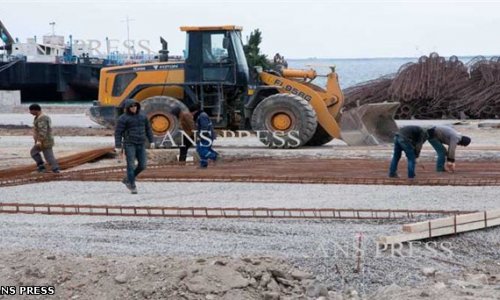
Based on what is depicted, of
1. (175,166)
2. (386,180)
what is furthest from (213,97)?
(386,180)

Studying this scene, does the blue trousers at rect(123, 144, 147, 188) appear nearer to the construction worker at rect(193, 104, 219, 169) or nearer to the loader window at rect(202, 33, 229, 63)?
the construction worker at rect(193, 104, 219, 169)

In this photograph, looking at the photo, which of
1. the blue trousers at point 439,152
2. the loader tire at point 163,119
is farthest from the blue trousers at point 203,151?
the blue trousers at point 439,152

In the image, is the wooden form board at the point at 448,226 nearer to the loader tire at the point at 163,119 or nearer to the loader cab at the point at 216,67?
the loader cab at the point at 216,67

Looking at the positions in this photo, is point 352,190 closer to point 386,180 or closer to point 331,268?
point 386,180

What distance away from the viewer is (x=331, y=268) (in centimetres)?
911

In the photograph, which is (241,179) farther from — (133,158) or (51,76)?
(51,76)

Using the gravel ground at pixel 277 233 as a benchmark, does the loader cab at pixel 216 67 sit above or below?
above

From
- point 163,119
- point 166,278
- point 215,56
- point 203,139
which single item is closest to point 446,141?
point 203,139

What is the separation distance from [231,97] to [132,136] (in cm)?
780

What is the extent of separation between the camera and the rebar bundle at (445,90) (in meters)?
32.6

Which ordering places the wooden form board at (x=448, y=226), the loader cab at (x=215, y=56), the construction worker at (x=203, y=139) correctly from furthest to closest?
1. the loader cab at (x=215, y=56)
2. the construction worker at (x=203, y=139)
3. the wooden form board at (x=448, y=226)

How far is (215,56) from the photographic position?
20.9 meters

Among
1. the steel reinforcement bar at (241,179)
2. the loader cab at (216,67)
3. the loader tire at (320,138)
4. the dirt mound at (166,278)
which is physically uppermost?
the loader cab at (216,67)

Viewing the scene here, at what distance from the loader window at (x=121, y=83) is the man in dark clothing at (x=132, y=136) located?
7953 millimetres
